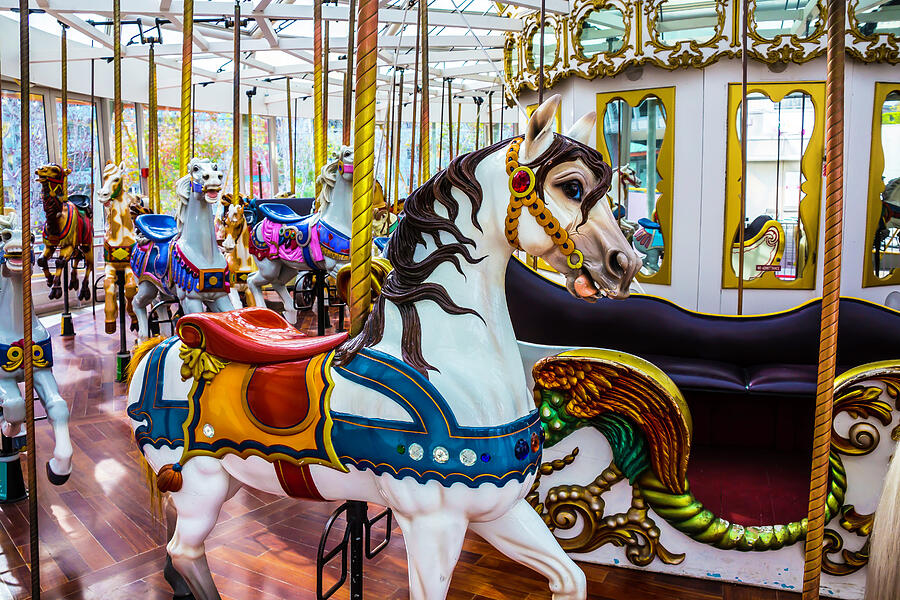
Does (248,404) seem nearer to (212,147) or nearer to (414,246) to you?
(414,246)

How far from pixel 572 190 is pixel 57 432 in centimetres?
262

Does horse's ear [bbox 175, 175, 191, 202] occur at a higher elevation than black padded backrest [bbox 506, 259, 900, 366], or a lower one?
higher

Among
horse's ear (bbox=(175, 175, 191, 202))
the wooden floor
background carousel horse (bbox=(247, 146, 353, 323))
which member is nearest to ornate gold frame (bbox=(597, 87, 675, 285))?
background carousel horse (bbox=(247, 146, 353, 323))

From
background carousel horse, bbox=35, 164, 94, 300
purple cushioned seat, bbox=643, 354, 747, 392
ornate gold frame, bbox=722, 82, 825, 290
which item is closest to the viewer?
purple cushioned seat, bbox=643, 354, 747, 392

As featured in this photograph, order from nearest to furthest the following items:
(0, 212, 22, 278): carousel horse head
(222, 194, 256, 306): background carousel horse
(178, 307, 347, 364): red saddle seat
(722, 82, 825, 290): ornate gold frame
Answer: (178, 307, 347, 364): red saddle seat → (0, 212, 22, 278): carousel horse head → (722, 82, 825, 290): ornate gold frame → (222, 194, 256, 306): background carousel horse

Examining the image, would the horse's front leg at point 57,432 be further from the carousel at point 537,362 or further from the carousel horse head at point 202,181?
the carousel horse head at point 202,181

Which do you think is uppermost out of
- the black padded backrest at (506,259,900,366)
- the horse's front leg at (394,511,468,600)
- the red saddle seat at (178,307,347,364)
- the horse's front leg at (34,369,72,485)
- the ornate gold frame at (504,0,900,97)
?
the ornate gold frame at (504,0,900,97)

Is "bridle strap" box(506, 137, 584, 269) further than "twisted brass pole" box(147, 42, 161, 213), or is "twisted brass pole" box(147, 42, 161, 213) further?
"twisted brass pole" box(147, 42, 161, 213)

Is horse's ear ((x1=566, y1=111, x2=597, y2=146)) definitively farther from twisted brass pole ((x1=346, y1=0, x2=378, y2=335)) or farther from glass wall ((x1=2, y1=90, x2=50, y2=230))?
glass wall ((x1=2, y1=90, x2=50, y2=230))

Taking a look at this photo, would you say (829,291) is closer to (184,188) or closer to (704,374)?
(704,374)

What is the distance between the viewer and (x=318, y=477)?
1.72m

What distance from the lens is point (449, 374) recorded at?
1575 mm

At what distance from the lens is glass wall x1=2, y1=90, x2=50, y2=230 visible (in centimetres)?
998

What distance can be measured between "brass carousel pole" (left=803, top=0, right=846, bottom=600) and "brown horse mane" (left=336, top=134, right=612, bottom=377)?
0.54 m
